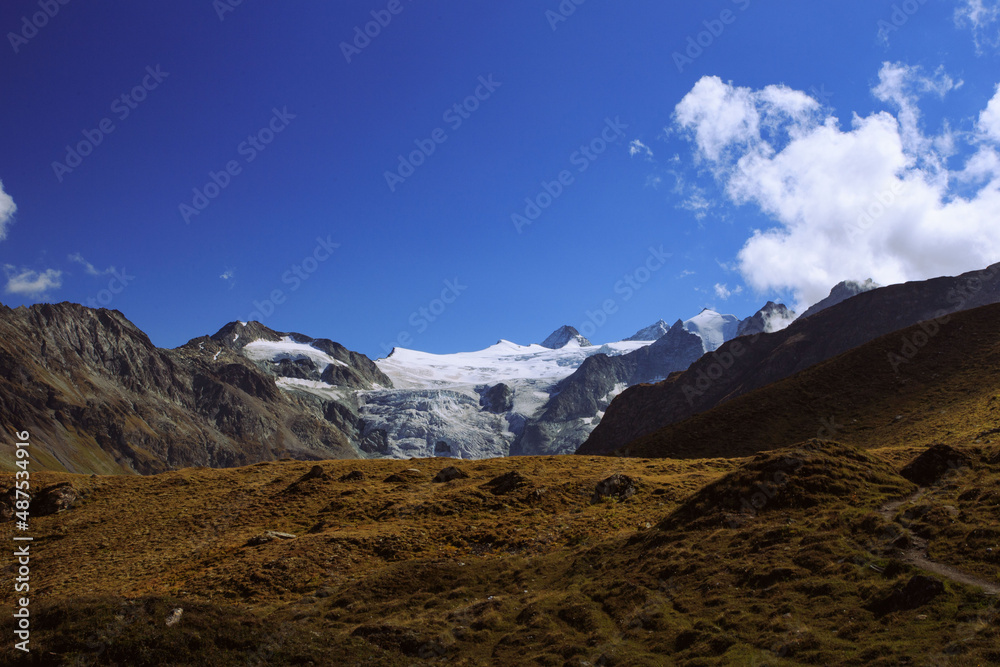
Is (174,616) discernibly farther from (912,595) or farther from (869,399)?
(869,399)

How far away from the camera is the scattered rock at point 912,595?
15.5 metres

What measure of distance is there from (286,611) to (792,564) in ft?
60.8

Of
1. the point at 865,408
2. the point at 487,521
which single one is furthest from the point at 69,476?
the point at 865,408

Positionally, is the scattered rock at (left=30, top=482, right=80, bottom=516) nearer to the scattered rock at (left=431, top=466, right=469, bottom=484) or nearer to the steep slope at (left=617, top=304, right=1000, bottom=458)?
the scattered rock at (left=431, top=466, right=469, bottom=484)

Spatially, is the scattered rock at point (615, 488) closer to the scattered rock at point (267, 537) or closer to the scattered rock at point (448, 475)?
the scattered rock at point (448, 475)

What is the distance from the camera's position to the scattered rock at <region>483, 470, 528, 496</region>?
123 feet

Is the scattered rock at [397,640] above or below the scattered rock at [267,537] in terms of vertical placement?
below

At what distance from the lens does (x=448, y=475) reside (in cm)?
4306

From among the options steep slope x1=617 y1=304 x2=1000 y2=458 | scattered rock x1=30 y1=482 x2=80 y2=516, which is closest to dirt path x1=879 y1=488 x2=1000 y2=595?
steep slope x1=617 y1=304 x2=1000 y2=458

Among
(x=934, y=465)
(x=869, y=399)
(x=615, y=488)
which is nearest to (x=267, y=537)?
(x=615, y=488)

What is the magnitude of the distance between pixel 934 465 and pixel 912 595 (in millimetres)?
13779

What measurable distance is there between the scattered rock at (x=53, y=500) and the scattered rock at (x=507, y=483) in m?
27.9

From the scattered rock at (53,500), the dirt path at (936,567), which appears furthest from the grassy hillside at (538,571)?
the scattered rock at (53,500)

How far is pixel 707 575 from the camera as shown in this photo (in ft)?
67.7
